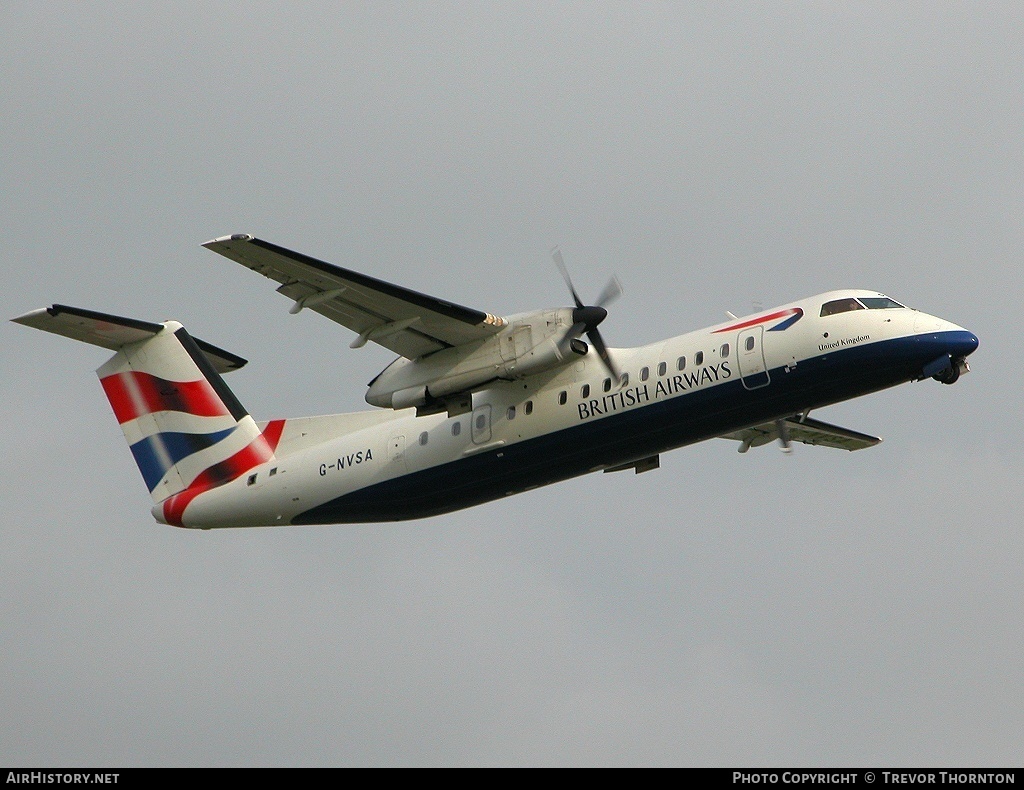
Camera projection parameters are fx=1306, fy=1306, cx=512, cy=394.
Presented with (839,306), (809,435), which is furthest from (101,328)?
(809,435)

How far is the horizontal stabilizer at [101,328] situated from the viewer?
20.7m

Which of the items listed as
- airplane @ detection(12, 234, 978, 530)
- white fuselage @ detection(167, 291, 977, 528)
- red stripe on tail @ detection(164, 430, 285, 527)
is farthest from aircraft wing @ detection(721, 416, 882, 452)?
red stripe on tail @ detection(164, 430, 285, 527)

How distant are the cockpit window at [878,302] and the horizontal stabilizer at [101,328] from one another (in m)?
11.9

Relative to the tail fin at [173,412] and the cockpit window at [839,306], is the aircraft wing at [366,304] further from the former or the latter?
the cockpit window at [839,306]

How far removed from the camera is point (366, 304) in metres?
19.6

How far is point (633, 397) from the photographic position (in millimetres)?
19719

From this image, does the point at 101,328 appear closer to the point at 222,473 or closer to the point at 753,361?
the point at 222,473

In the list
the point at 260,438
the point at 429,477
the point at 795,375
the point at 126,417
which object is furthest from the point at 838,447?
the point at 126,417

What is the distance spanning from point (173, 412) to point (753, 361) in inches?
412

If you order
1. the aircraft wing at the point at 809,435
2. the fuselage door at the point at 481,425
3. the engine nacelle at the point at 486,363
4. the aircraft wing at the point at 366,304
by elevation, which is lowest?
the aircraft wing at the point at 809,435

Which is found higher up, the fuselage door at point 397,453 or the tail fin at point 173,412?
the tail fin at point 173,412

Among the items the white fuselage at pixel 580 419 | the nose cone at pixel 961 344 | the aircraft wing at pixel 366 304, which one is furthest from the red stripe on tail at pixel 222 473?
the nose cone at pixel 961 344

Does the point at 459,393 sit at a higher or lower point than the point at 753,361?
higher
